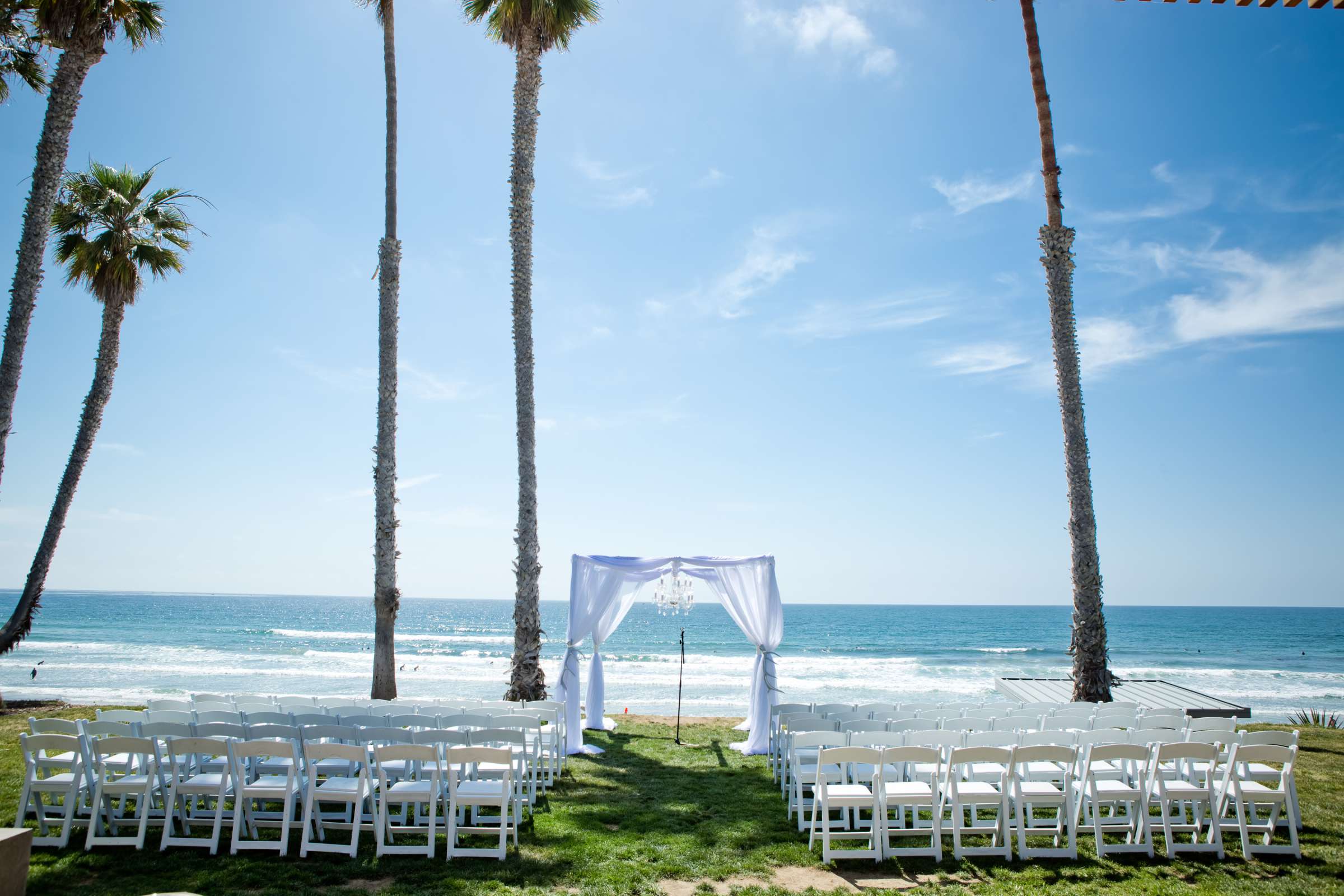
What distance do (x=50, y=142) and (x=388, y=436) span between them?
5666 mm

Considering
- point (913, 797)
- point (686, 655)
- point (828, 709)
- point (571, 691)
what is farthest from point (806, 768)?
point (686, 655)

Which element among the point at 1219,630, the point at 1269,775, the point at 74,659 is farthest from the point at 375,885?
the point at 1219,630

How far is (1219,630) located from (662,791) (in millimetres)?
64350

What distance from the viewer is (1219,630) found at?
55.5m

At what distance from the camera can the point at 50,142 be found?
9.68 meters

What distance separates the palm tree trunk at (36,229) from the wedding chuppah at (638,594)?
759 centimetres

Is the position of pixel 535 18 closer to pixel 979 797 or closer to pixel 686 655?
pixel 979 797

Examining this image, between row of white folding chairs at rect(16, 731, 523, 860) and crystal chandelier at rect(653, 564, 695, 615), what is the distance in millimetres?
4775

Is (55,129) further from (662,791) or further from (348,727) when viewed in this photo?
(662,791)

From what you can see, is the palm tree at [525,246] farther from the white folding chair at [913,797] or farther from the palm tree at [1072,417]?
the palm tree at [1072,417]

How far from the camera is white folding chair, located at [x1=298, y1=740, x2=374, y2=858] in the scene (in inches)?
202

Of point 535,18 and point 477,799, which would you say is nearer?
point 477,799

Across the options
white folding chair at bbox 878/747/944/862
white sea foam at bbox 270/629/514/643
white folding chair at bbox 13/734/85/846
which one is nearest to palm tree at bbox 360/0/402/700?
white folding chair at bbox 13/734/85/846

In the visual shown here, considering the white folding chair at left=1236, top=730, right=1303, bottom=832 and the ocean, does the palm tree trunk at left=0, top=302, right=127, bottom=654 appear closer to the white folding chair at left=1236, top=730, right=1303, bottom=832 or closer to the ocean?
the ocean
